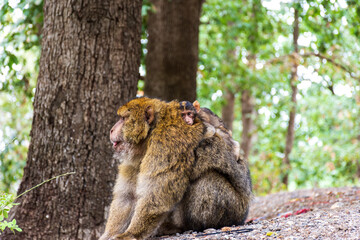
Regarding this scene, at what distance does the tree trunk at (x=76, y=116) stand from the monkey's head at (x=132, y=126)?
56 centimetres

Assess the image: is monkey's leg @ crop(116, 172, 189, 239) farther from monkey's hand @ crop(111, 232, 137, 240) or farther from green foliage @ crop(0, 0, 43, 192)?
green foliage @ crop(0, 0, 43, 192)

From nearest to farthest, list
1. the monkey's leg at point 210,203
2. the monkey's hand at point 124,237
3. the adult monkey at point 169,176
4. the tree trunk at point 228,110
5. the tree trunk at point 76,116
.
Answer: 1. the monkey's hand at point 124,237
2. the adult monkey at point 169,176
3. the monkey's leg at point 210,203
4. the tree trunk at point 76,116
5. the tree trunk at point 228,110

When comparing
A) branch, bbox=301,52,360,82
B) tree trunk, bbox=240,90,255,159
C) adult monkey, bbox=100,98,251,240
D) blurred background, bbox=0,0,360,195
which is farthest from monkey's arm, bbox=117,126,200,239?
tree trunk, bbox=240,90,255,159

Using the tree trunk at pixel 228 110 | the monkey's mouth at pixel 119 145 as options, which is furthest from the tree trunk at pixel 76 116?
the tree trunk at pixel 228 110

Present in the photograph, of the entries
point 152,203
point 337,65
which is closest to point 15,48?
point 152,203

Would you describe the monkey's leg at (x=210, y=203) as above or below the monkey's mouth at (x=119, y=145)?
below

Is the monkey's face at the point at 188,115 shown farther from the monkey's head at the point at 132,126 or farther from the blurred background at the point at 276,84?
the blurred background at the point at 276,84

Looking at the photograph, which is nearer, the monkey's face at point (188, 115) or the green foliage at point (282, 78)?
the monkey's face at point (188, 115)

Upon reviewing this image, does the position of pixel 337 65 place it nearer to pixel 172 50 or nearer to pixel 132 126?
pixel 172 50

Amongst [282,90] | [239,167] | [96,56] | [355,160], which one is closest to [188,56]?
[96,56]

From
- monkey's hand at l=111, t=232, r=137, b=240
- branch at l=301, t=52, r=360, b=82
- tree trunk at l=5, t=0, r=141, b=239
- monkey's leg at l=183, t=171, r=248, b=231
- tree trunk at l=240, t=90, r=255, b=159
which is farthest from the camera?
tree trunk at l=240, t=90, r=255, b=159

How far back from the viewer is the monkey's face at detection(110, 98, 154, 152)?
4.11 metres

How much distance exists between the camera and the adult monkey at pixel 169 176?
3840 millimetres

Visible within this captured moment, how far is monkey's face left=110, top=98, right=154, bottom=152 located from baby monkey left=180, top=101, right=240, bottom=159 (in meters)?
0.34
